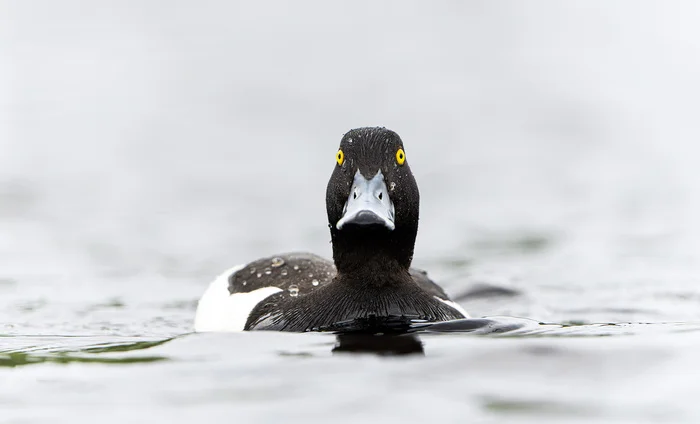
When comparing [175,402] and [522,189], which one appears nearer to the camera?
[175,402]

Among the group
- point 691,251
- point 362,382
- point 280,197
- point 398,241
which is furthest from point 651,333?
point 280,197

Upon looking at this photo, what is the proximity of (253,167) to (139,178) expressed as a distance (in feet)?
7.55

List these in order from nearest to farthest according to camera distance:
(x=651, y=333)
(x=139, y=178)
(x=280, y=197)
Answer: (x=651, y=333)
(x=280, y=197)
(x=139, y=178)

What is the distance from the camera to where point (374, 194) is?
707 cm

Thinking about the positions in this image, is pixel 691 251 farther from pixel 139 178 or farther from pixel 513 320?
pixel 139 178

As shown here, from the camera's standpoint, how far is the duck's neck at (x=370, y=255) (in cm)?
738

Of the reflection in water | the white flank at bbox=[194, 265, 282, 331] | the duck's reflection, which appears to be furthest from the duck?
the reflection in water

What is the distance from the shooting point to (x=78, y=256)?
47.7 ft

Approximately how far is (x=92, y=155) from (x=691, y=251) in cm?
1190

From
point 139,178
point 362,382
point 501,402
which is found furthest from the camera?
point 139,178

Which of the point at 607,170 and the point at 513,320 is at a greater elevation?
the point at 607,170

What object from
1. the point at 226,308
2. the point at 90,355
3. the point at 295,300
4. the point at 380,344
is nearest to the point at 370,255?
the point at 295,300

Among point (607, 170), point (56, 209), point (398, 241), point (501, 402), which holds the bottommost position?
point (501, 402)

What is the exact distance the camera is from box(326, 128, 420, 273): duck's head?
23.6ft
